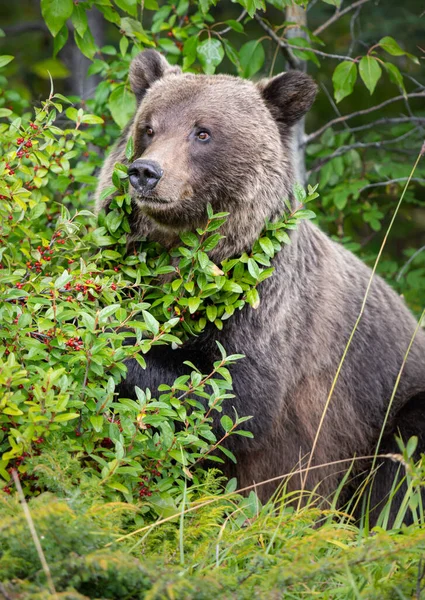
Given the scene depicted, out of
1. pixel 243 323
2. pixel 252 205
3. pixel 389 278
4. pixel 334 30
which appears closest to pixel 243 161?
pixel 252 205

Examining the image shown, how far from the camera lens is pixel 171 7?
20.6 feet

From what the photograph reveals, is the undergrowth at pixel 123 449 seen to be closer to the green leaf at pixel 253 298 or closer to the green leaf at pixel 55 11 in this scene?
the green leaf at pixel 253 298

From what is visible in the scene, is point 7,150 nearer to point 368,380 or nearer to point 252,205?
point 252,205

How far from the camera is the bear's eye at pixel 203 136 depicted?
15.0ft

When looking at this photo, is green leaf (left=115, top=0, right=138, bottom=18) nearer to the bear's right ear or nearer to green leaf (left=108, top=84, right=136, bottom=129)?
the bear's right ear

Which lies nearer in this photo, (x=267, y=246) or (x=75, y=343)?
(x=75, y=343)

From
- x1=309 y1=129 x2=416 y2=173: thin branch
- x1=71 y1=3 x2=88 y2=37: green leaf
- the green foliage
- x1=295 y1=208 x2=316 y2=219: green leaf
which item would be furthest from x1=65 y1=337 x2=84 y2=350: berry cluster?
x1=309 y1=129 x2=416 y2=173: thin branch

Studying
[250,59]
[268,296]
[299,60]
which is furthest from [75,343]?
[299,60]

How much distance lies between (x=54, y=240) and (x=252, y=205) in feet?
3.77

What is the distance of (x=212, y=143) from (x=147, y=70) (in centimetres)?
86

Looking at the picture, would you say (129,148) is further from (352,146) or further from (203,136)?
(352,146)

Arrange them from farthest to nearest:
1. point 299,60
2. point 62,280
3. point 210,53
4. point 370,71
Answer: point 299,60 < point 210,53 < point 370,71 < point 62,280

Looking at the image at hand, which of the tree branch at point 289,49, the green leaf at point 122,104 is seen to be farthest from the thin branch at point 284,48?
the green leaf at point 122,104

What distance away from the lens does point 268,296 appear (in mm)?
4664
